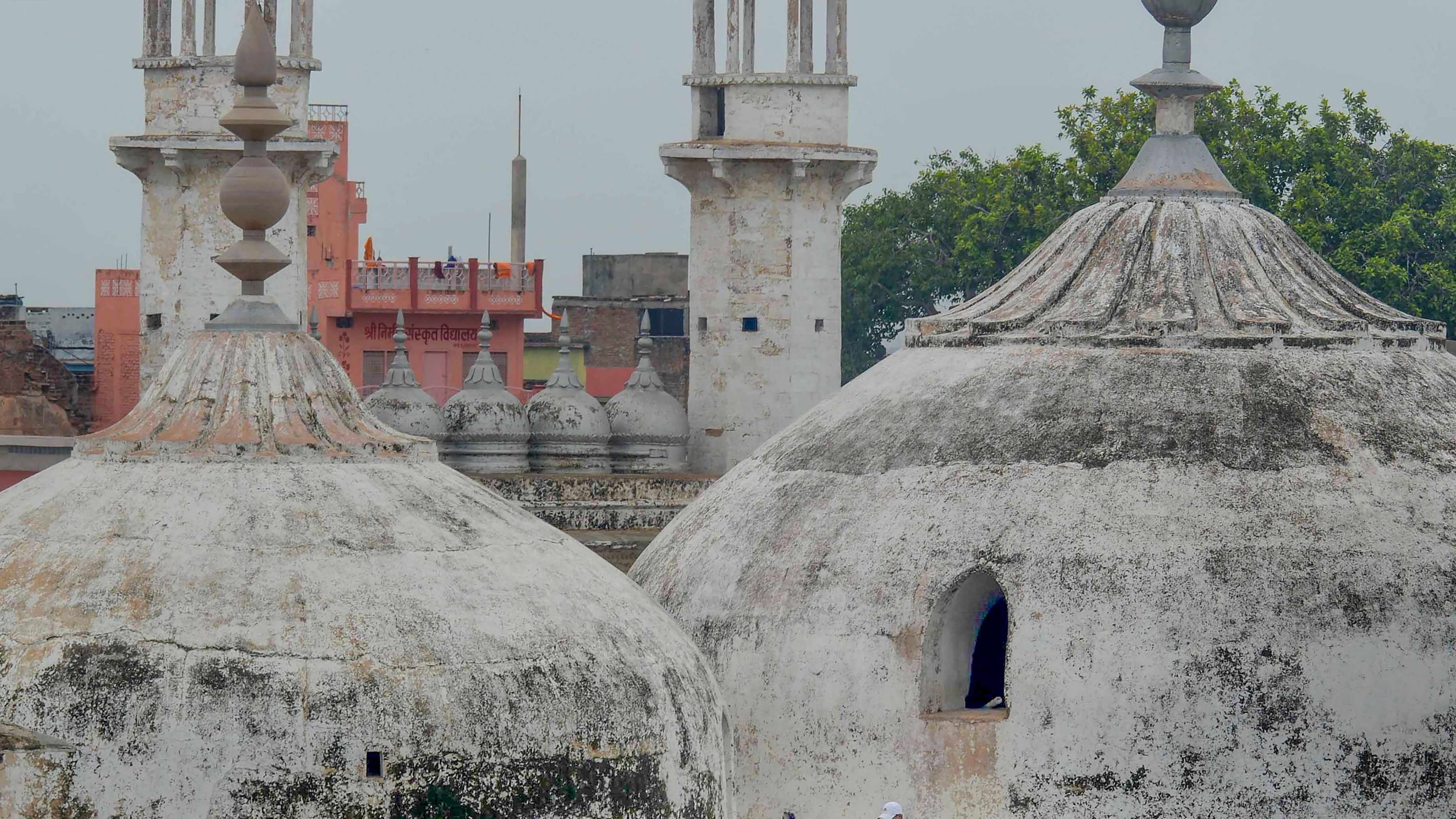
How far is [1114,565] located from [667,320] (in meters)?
50.7

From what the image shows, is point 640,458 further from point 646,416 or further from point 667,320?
point 667,320

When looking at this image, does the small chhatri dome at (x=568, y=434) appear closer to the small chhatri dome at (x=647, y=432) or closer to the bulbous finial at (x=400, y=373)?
the small chhatri dome at (x=647, y=432)

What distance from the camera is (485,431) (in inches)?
1443

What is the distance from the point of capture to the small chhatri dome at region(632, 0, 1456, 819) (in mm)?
16547

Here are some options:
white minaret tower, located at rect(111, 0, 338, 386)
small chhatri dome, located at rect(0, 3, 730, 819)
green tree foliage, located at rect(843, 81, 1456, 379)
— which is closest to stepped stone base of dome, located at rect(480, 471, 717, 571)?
white minaret tower, located at rect(111, 0, 338, 386)

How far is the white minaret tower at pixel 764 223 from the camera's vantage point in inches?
1501

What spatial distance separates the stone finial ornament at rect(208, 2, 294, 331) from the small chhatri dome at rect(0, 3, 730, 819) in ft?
0.10

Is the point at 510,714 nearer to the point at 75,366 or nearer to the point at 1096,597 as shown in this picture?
the point at 1096,597

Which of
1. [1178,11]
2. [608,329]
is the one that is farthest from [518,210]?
[1178,11]

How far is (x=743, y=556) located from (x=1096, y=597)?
229 cm

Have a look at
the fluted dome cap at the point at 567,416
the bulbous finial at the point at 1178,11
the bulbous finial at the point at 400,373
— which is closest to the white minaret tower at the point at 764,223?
the fluted dome cap at the point at 567,416

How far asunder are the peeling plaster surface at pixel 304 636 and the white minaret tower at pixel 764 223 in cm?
2296

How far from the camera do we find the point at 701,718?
15039 millimetres

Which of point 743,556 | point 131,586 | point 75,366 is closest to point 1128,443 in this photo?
point 743,556
